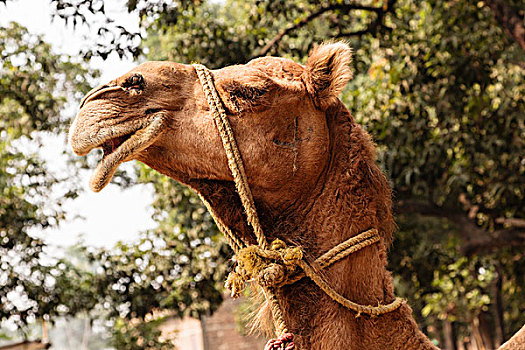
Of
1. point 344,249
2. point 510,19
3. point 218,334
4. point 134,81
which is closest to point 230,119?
point 134,81

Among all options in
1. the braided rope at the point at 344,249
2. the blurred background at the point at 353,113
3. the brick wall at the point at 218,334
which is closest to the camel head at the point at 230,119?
the braided rope at the point at 344,249

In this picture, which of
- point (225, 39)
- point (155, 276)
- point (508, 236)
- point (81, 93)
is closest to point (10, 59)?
point (81, 93)

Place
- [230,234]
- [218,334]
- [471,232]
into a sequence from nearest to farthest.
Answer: [230,234], [471,232], [218,334]

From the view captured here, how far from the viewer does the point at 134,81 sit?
201 centimetres

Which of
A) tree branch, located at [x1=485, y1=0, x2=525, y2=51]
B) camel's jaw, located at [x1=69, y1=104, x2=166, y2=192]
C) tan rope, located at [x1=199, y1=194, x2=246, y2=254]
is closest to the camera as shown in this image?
camel's jaw, located at [x1=69, y1=104, x2=166, y2=192]

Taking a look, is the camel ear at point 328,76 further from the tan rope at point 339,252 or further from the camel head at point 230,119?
the tan rope at point 339,252

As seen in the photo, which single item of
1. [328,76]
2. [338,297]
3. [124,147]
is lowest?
[338,297]

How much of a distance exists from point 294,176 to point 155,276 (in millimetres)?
6559

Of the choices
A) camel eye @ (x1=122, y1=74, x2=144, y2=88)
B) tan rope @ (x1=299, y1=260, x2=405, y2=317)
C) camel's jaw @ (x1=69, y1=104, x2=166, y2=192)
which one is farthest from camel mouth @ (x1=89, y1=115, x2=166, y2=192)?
tan rope @ (x1=299, y1=260, x2=405, y2=317)

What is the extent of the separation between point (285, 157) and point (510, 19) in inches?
216

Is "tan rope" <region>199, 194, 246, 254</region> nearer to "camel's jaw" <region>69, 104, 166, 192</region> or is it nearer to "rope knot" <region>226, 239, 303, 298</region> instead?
"rope knot" <region>226, 239, 303, 298</region>

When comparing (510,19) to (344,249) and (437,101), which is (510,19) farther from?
(344,249)

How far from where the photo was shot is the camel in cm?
199

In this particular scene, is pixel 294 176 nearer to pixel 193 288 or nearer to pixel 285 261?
pixel 285 261
